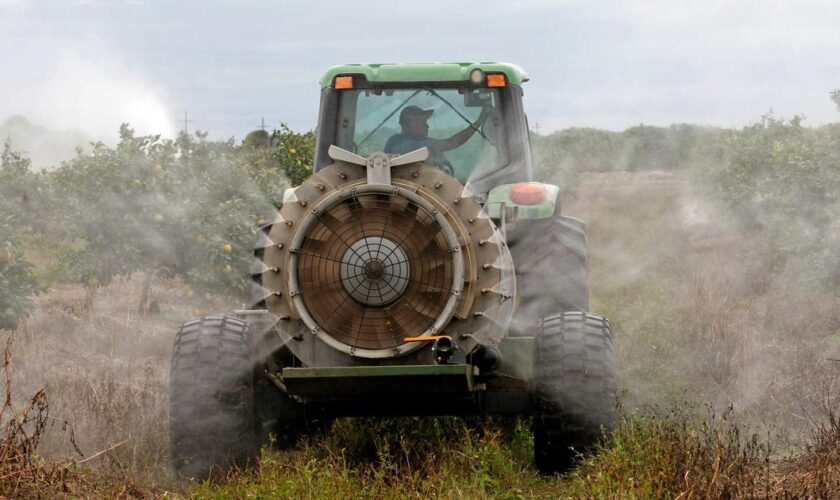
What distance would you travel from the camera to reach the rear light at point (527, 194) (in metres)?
7.50

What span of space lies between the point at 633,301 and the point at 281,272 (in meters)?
10.1

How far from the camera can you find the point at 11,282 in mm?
10836

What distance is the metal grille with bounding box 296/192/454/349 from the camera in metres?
6.22

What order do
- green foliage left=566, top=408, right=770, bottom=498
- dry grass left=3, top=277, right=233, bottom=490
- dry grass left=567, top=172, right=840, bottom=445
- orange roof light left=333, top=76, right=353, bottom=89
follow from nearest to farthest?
green foliage left=566, top=408, right=770, bottom=498, dry grass left=3, top=277, right=233, bottom=490, orange roof light left=333, top=76, right=353, bottom=89, dry grass left=567, top=172, right=840, bottom=445

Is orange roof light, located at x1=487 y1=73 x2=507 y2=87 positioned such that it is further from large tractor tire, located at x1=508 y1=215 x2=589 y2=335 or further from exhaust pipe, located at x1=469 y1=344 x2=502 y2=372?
exhaust pipe, located at x1=469 y1=344 x2=502 y2=372

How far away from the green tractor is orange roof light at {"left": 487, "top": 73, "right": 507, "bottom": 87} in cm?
76

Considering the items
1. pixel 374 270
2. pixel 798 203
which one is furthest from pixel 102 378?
pixel 798 203

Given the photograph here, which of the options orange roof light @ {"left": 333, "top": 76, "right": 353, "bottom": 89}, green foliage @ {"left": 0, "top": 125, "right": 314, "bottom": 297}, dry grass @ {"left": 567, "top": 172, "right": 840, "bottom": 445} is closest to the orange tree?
green foliage @ {"left": 0, "top": 125, "right": 314, "bottom": 297}

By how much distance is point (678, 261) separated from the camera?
20.0 m

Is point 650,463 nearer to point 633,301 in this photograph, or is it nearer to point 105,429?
point 105,429

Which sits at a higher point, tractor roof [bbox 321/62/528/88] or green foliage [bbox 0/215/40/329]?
tractor roof [bbox 321/62/528/88]

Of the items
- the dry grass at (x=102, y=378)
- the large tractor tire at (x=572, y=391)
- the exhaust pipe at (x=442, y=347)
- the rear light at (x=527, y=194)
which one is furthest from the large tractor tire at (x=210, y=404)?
the rear light at (x=527, y=194)

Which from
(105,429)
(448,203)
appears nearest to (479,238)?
(448,203)

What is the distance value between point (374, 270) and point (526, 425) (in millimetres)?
2410
